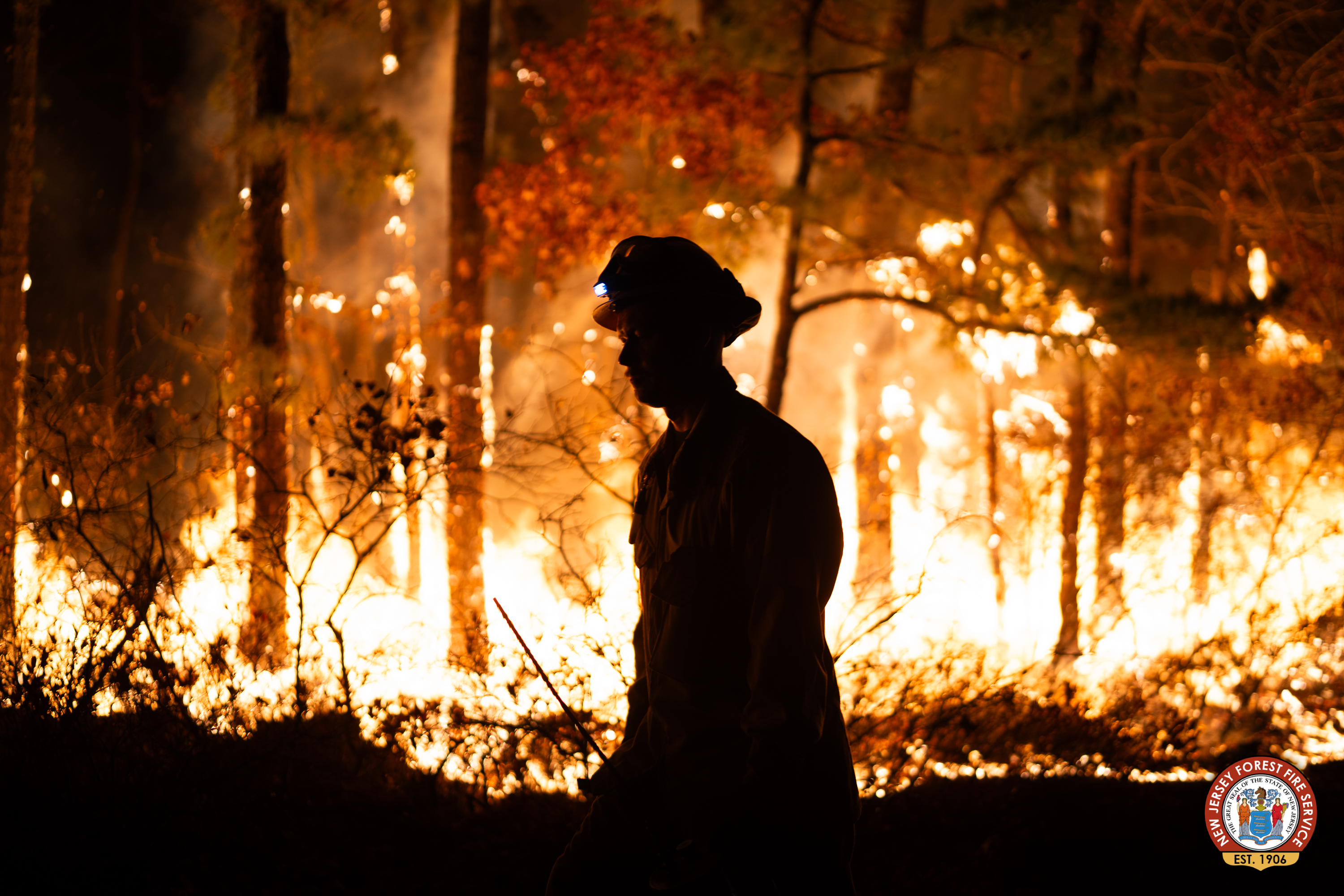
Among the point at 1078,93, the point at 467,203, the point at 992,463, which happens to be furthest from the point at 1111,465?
the point at 467,203

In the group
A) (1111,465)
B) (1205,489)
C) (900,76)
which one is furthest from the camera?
(1205,489)

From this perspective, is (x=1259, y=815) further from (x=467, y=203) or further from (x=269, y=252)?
(x=467, y=203)

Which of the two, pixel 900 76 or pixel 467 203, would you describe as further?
pixel 467 203

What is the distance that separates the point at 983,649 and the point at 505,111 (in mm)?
17985

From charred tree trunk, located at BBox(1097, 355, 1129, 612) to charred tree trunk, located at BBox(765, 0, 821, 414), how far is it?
3626 mm

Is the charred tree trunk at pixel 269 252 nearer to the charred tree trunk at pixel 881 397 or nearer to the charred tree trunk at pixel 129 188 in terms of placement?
the charred tree trunk at pixel 129 188

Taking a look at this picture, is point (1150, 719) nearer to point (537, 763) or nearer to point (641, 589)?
point (537, 763)

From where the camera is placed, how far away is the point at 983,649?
20.3 feet

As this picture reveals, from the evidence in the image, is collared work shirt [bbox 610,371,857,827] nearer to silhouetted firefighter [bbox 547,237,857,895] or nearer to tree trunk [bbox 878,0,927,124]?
silhouetted firefighter [bbox 547,237,857,895]

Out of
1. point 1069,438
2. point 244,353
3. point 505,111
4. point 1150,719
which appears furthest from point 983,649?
point 505,111

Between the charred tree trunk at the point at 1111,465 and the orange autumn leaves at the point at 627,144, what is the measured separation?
Answer: 476 centimetres

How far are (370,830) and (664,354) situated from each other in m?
4.08

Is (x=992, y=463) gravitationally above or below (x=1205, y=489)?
above

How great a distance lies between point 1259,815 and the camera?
5473 mm
